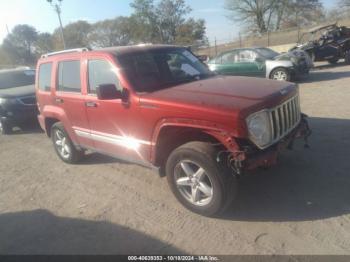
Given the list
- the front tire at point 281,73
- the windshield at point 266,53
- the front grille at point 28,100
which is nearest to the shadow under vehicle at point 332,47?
the windshield at point 266,53

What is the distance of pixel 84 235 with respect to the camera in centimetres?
392

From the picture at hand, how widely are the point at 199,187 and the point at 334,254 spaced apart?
154 cm

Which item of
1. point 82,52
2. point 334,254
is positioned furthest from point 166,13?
point 334,254

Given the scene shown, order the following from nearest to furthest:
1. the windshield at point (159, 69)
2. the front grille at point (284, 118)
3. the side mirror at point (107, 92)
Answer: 1. the front grille at point (284, 118)
2. the side mirror at point (107, 92)
3. the windshield at point (159, 69)

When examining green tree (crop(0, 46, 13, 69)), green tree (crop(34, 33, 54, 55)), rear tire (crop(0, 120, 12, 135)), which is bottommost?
rear tire (crop(0, 120, 12, 135))

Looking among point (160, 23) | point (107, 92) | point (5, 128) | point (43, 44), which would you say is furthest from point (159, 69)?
point (43, 44)

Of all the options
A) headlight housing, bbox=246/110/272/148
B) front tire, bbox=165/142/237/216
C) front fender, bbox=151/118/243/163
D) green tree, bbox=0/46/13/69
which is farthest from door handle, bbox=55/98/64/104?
green tree, bbox=0/46/13/69

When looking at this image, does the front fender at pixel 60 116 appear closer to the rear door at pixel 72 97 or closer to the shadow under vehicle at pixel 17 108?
the rear door at pixel 72 97

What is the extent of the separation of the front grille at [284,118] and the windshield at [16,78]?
9.33 meters

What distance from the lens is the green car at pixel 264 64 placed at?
12438 mm

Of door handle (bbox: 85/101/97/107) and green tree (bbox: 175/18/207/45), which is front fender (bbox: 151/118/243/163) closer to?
door handle (bbox: 85/101/97/107)

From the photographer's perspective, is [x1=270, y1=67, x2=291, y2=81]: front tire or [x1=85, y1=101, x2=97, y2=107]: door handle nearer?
[x1=85, y1=101, x2=97, y2=107]: door handle

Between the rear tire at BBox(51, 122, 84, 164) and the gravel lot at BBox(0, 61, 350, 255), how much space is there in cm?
18

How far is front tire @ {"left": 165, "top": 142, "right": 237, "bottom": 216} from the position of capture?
3.69 metres
